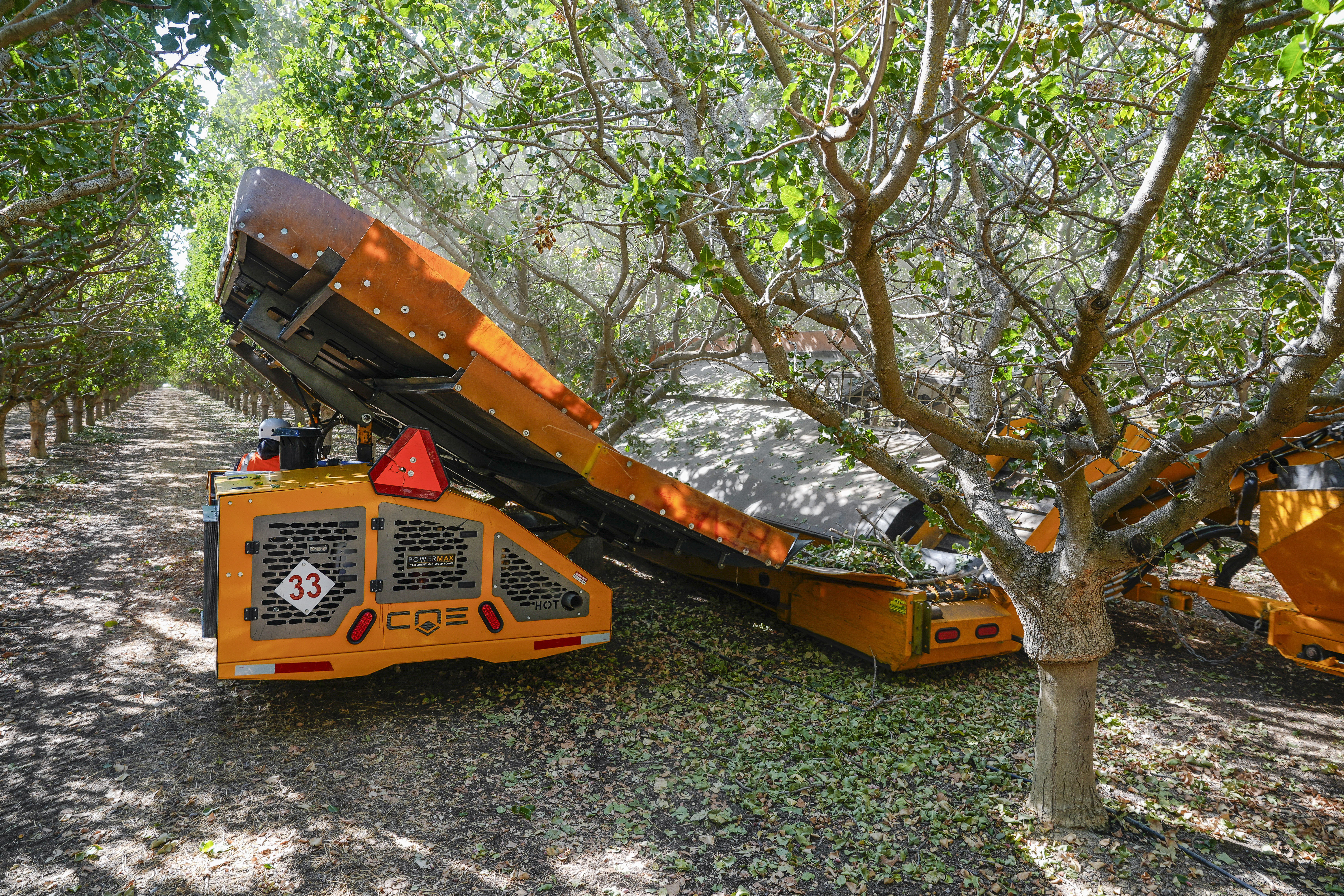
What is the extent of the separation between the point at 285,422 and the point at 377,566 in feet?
10.8

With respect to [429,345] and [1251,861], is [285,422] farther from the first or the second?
[1251,861]

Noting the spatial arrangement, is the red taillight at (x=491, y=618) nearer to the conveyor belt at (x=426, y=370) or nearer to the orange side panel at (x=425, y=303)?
the conveyor belt at (x=426, y=370)

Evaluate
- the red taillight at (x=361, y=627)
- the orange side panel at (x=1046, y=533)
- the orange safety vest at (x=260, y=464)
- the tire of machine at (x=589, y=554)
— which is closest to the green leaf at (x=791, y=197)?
the red taillight at (x=361, y=627)

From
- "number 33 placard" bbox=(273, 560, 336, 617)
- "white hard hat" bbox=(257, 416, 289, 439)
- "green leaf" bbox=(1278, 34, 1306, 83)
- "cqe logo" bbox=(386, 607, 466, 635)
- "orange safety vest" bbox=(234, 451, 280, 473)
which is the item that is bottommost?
"cqe logo" bbox=(386, 607, 466, 635)

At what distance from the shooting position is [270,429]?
20.8 feet

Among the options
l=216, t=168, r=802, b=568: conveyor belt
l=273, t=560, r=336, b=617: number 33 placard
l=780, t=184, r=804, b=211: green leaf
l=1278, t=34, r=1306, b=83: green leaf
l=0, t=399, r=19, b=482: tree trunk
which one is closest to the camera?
l=1278, t=34, r=1306, b=83: green leaf

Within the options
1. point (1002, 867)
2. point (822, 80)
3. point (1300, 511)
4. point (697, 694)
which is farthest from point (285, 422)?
point (1300, 511)

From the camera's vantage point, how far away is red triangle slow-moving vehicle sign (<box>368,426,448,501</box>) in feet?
16.1

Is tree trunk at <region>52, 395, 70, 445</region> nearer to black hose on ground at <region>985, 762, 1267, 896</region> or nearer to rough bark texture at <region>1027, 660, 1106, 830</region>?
rough bark texture at <region>1027, 660, 1106, 830</region>

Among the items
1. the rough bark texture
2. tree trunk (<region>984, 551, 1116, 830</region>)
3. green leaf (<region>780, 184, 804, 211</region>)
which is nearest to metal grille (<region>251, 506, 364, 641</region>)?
green leaf (<region>780, 184, 804, 211</region>)

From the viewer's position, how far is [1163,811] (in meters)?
4.37

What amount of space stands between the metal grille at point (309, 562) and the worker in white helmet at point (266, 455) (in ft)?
5.25

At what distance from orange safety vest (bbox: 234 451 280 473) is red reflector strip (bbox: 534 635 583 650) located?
2.59m

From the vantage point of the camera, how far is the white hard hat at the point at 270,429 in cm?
620
